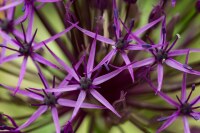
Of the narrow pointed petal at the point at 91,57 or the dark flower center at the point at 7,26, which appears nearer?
the narrow pointed petal at the point at 91,57

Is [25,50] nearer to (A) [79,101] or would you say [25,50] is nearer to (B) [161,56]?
(A) [79,101]

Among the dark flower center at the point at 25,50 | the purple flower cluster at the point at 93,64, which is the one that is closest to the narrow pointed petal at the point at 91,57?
the purple flower cluster at the point at 93,64

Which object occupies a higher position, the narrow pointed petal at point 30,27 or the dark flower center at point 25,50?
the narrow pointed petal at point 30,27

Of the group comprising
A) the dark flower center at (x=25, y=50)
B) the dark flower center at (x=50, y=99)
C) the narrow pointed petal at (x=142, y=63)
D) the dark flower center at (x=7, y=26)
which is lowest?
the dark flower center at (x=50, y=99)

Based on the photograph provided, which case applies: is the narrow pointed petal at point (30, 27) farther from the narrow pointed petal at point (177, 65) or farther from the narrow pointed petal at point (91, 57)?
the narrow pointed petal at point (177, 65)

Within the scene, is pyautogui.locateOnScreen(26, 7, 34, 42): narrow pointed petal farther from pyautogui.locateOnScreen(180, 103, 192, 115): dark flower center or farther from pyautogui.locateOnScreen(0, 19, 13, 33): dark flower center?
pyautogui.locateOnScreen(180, 103, 192, 115): dark flower center
